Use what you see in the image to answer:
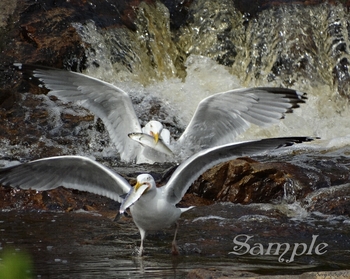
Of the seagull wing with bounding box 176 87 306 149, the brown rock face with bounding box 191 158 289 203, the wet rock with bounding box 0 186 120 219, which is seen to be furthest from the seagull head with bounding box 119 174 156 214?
the seagull wing with bounding box 176 87 306 149

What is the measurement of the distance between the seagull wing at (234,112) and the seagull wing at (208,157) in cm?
188

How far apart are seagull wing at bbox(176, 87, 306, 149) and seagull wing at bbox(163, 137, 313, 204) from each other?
1877 millimetres

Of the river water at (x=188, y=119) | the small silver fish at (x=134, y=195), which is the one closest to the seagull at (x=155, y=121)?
the river water at (x=188, y=119)

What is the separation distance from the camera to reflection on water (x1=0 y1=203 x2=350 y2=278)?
4.55 metres

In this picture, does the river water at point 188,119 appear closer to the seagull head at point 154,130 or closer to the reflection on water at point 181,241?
the reflection on water at point 181,241

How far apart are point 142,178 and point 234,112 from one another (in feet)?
10.7

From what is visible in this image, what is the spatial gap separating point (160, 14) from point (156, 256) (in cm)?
812

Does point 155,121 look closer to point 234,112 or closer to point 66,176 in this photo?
point 234,112

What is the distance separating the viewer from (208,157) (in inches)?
213

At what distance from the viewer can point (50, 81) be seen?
313 inches

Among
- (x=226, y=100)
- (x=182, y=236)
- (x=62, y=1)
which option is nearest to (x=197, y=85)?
(x=62, y=1)

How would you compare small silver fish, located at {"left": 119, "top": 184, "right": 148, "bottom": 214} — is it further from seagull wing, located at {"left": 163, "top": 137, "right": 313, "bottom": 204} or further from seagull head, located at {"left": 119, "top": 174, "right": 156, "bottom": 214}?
seagull wing, located at {"left": 163, "top": 137, "right": 313, "bottom": 204}

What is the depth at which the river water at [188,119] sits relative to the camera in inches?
193

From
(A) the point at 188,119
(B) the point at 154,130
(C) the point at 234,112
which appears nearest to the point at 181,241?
(B) the point at 154,130
